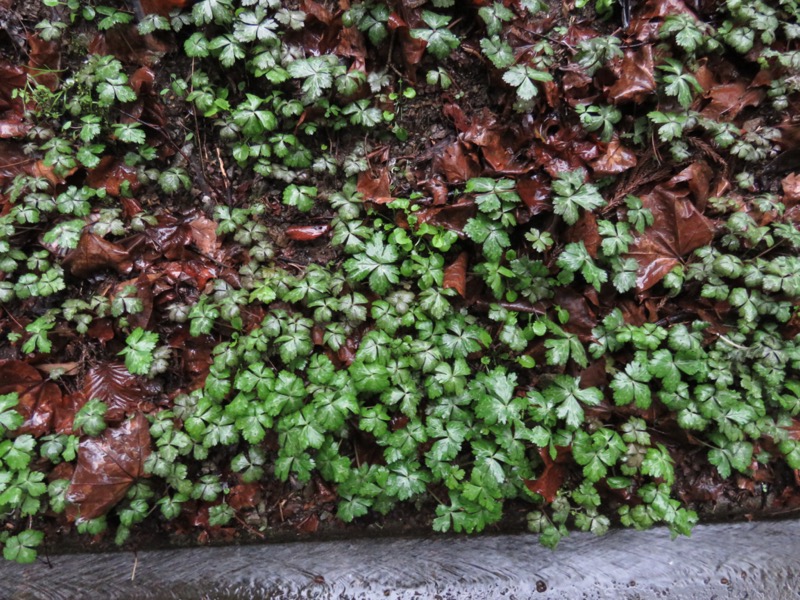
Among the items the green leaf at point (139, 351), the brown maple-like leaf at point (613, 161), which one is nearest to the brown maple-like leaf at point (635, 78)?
the brown maple-like leaf at point (613, 161)

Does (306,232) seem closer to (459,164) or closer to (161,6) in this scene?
(459,164)

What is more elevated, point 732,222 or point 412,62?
point 412,62

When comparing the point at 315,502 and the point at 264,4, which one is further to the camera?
the point at 315,502

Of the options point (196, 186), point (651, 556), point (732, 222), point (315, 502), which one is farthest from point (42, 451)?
point (732, 222)

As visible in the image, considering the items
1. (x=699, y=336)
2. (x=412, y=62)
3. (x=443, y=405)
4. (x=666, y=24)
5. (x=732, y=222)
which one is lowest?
(x=443, y=405)

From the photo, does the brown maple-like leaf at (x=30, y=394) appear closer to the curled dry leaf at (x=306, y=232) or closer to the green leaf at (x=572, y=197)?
the curled dry leaf at (x=306, y=232)

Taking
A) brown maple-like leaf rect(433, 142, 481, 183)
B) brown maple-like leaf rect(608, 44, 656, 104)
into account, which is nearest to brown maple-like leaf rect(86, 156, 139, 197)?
brown maple-like leaf rect(433, 142, 481, 183)

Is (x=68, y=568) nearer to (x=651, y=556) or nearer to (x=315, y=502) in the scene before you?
(x=315, y=502)
